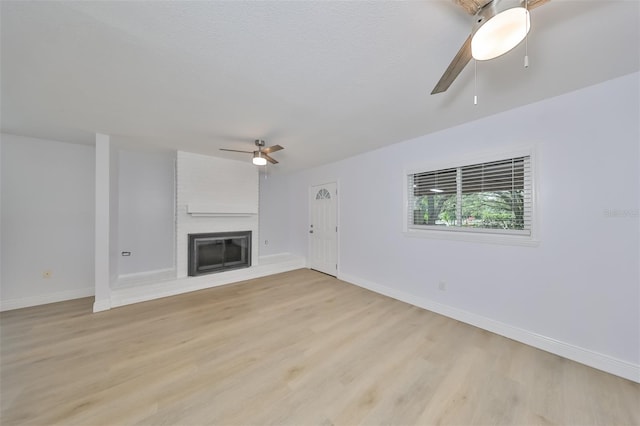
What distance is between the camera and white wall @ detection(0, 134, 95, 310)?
126 inches

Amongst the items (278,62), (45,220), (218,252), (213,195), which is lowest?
(218,252)

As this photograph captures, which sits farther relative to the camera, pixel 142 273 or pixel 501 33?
pixel 142 273

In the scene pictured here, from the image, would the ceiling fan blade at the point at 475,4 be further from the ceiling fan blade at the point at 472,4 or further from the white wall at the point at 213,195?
the white wall at the point at 213,195

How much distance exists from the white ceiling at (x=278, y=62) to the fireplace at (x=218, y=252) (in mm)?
2237

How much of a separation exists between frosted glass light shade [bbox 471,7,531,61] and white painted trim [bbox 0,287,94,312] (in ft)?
18.8

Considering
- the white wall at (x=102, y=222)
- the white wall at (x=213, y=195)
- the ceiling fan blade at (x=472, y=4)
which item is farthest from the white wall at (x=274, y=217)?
the ceiling fan blade at (x=472, y=4)

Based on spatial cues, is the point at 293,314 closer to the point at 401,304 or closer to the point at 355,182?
the point at 401,304

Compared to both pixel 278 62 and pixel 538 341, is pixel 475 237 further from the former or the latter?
pixel 278 62

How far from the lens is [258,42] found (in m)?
1.48

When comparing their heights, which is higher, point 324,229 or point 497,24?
point 497,24

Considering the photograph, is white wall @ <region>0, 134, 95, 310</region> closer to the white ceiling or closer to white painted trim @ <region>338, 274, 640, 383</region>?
the white ceiling

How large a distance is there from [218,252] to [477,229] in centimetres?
448

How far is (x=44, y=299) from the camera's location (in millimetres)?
3359

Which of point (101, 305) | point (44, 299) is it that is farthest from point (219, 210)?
point (44, 299)
